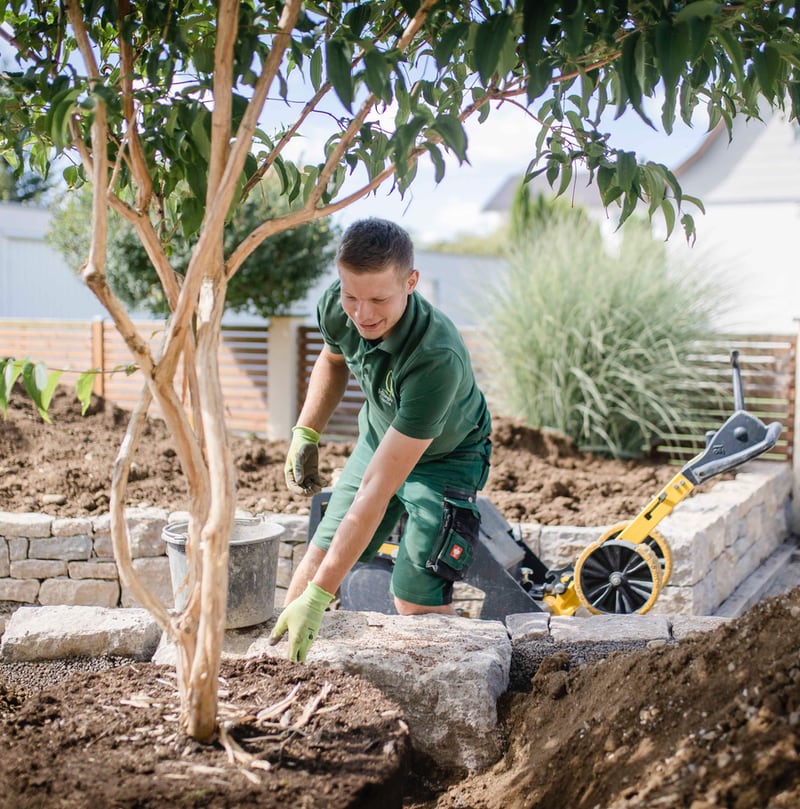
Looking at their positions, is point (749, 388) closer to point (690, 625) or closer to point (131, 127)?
point (690, 625)

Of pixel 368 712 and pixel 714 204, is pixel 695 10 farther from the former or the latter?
pixel 714 204

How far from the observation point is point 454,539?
2.98 m

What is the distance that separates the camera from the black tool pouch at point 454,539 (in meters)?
2.97

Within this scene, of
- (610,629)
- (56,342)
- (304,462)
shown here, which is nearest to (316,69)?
(304,462)

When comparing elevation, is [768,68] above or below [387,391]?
above

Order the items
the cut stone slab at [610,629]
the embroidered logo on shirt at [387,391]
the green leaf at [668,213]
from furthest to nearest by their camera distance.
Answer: the embroidered logo on shirt at [387,391] < the cut stone slab at [610,629] < the green leaf at [668,213]

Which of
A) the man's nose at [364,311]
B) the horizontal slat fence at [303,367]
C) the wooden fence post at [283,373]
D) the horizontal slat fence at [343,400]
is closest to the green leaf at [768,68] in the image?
the man's nose at [364,311]

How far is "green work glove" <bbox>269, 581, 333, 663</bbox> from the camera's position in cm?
239

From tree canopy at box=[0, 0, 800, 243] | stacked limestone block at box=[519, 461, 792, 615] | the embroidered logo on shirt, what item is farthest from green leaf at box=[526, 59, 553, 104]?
stacked limestone block at box=[519, 461, 792, 615]

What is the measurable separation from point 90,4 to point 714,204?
19.4 meters

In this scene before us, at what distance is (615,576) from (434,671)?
1490mm

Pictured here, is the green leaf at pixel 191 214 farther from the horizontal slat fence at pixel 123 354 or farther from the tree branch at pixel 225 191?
the horizontal slat fence at pixel 123 354

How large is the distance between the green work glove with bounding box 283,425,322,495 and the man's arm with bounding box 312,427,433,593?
70cm

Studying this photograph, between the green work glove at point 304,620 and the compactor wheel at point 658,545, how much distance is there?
5.60ft
